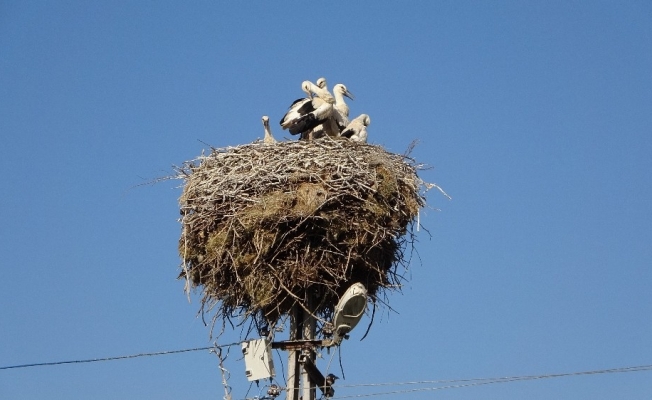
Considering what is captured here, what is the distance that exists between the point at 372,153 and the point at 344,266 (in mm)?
1403

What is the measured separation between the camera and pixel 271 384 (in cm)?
965

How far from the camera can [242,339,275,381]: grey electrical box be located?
9.61m

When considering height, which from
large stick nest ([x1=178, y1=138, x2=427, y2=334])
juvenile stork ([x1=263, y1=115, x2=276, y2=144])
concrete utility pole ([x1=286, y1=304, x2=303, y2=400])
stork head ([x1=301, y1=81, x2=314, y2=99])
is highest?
stork head ([x1=301, y1=81, x2=314, y2=99])

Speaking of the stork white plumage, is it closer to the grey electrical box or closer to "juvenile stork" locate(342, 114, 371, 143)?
"juvenile stork" locate(342, 114, 371, 143)

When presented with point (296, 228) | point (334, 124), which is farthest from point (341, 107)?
point (296, 228)

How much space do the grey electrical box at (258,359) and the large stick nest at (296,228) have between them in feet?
1.62

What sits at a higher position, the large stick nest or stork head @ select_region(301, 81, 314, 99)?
stork head @ select_region(301, 81, 314, 99)

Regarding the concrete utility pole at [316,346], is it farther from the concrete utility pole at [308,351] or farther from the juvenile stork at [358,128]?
the juvenile stork at [358,128]

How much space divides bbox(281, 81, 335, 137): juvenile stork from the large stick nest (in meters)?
1.87

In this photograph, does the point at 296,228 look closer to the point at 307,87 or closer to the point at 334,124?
the point at 334,124

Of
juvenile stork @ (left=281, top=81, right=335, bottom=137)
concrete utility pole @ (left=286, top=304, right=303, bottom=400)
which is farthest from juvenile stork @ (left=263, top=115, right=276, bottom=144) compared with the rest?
concrete utility pole @ (left=286, top=304, right=303, bottom=400)

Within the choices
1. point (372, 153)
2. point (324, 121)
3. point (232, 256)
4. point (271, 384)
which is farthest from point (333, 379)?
point (324, 121)

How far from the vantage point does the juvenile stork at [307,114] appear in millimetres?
13172

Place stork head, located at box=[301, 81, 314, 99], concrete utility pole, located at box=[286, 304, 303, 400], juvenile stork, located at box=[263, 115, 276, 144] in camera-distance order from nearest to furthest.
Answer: concrete utility pole, located at box=[286, 304, 303, 400]
juvenile stork, located at box=[263, 115, 276, 144]
stork head, located at box=[301, 81, 314, 99]
